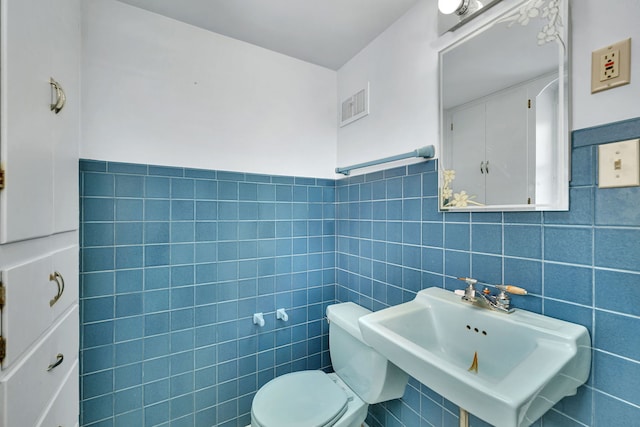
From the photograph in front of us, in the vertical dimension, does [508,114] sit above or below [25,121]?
above

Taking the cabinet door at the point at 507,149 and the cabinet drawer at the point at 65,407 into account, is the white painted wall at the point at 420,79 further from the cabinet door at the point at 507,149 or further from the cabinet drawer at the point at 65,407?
the cabinet drawer at the point at 65,407

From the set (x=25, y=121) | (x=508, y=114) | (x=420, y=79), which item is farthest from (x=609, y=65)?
(x=25, y=121)

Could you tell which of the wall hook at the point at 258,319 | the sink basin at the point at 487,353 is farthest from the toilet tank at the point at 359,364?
the wall hook at the point at 258,319

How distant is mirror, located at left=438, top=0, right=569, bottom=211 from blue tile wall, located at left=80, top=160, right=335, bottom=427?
0.96 m

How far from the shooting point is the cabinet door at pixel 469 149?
1.07m

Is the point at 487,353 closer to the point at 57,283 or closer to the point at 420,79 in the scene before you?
the point at 420,79

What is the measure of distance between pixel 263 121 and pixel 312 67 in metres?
0.58

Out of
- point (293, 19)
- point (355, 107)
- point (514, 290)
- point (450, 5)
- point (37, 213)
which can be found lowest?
point (514, 290)

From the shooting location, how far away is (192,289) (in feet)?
4.74

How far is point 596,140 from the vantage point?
30.2 inches

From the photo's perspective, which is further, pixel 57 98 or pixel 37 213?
pixel 57 98

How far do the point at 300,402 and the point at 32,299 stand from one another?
3.53 feet

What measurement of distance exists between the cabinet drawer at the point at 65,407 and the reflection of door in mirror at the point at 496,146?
5.35 ft

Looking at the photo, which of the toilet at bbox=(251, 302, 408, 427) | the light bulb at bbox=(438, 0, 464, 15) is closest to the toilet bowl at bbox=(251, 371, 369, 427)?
the toilet at bbox=(251, 302, 408, 427)
